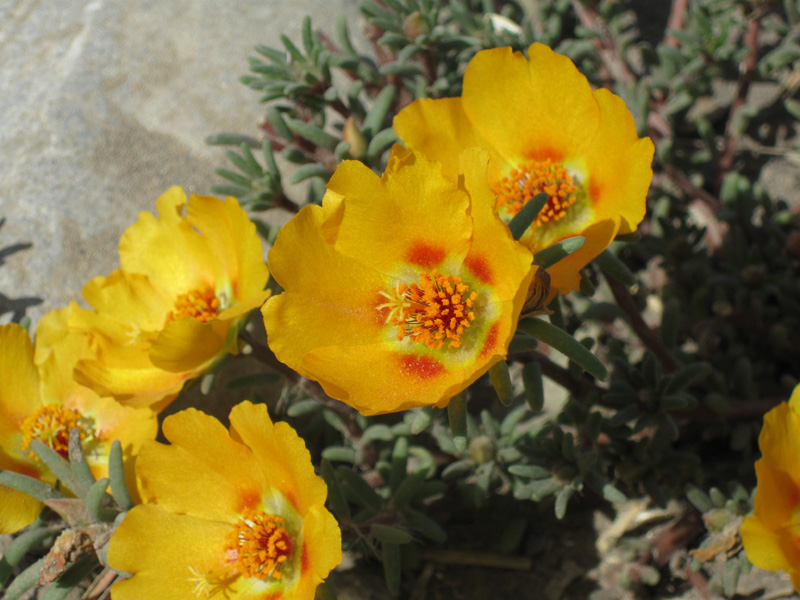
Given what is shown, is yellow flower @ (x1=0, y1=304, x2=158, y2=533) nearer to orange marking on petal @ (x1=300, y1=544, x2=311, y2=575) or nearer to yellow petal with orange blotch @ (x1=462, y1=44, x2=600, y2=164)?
orange marking on petal @ (x1=300, y1=544, x2=311, y2=575)

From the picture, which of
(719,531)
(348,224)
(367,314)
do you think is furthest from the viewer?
(719,531)

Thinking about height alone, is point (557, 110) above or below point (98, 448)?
above

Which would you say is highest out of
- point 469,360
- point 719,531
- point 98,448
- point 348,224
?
point 348,224

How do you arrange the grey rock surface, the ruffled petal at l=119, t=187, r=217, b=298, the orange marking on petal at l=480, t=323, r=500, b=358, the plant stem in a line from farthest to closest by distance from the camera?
the plant stem < the grey rock surface < the ruffled petal at l=119, t=187, r=217, b=298 < the orange marking on petal at l=480, t=323, r=500, b=358

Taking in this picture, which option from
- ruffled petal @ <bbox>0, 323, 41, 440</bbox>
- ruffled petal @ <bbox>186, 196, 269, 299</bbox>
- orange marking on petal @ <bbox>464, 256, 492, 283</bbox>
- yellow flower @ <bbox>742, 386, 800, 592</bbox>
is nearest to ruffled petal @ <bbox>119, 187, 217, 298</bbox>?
ruffled petal @ <bbox>186, 196, 269, 299</bbox>

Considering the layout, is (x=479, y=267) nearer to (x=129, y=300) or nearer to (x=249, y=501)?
(x=249, y=501)

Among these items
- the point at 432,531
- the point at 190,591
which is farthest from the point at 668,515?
the point at 190,591

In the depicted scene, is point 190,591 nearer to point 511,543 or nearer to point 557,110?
point 511,543

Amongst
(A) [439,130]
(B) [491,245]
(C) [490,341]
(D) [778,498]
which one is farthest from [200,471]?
(D) [778,498]
